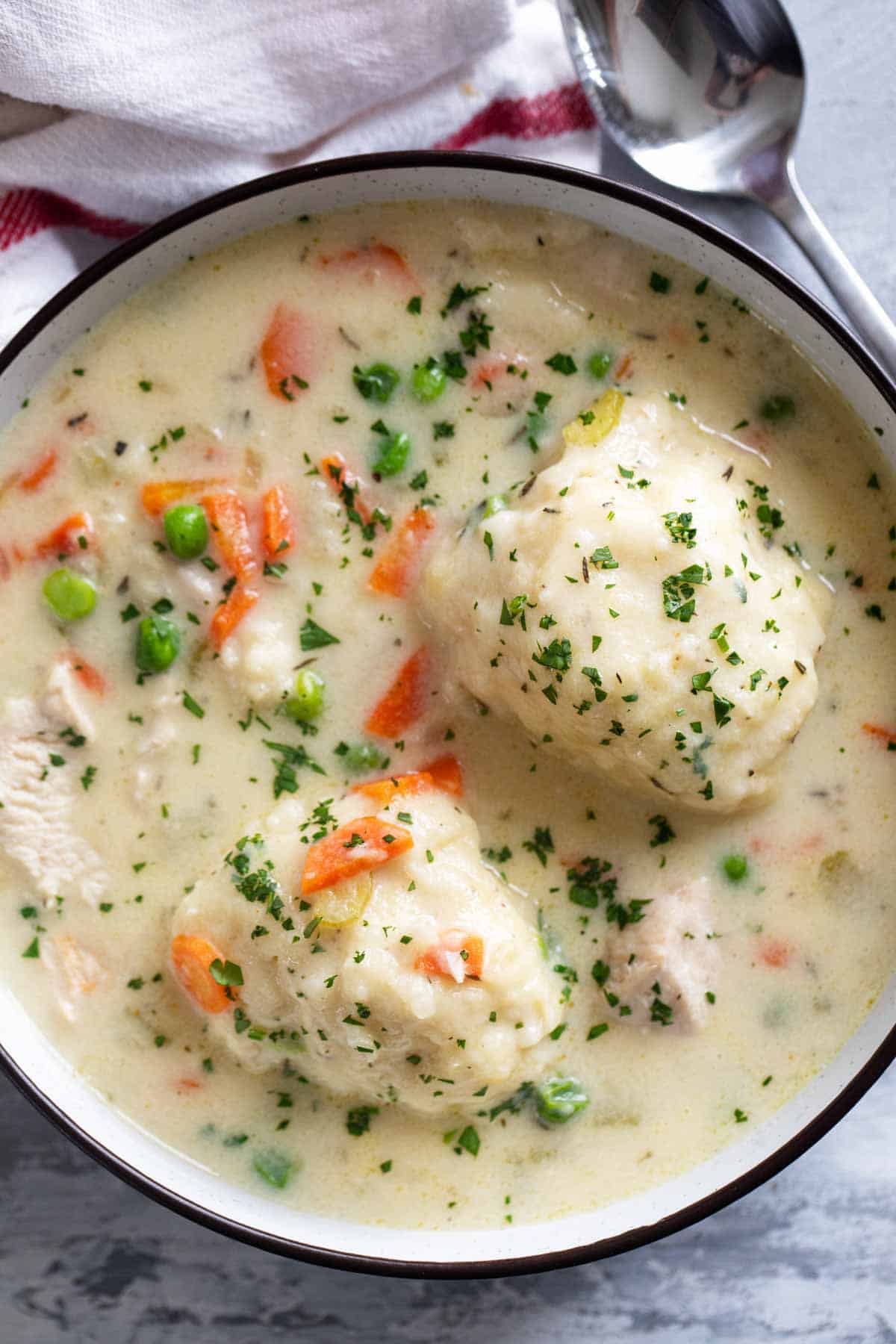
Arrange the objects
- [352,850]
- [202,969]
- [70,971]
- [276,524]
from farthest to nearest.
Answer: [70,971], [276,524], [202,969], [352,850]

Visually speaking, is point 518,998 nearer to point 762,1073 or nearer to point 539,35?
point 762,1073

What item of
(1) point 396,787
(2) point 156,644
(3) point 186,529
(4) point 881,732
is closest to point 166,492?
(3) point 186,529

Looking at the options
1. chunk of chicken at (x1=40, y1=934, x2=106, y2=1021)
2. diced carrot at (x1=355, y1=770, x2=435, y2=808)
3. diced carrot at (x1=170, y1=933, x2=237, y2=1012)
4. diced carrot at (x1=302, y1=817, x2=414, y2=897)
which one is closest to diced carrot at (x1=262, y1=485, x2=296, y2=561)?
diced carrot at (x1=355, y1=770, x2=435, y2=808)

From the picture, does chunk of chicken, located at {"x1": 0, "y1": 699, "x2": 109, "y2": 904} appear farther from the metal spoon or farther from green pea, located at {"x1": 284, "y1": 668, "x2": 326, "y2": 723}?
Answer: the metal spoon

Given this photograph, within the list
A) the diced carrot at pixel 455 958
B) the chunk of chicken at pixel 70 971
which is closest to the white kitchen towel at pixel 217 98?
the chunk of chicken at pixel 70 971

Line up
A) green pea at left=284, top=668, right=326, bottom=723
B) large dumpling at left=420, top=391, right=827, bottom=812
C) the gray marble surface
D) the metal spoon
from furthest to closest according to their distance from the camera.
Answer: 1. the gray marble surface
2. the metal spoon
3. green pea at left=284, top=668, right=326, bottom=723
4. large dumpling at left=420, top=391, right=827, bottom=812

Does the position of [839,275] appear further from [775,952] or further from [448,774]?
[775,952]
